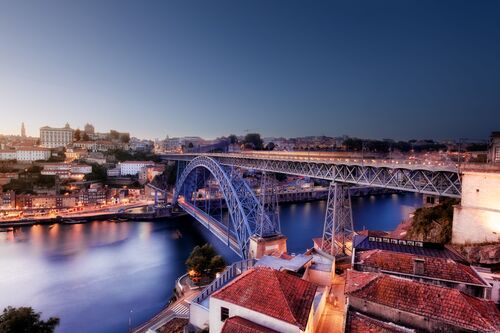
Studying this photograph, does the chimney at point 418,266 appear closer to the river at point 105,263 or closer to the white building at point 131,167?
the river at point 105,263

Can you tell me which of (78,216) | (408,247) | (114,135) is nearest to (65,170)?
(78,216)

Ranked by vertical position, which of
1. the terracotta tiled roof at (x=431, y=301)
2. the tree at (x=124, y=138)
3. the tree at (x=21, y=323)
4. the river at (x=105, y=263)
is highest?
the tree at (x=124, y=138)

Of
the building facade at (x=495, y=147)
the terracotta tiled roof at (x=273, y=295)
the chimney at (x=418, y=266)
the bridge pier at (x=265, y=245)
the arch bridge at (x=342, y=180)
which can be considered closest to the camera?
the terracotta tiled roof at (x=273, y=295)

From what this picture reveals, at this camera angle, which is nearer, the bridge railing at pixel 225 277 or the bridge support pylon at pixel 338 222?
the bridge railing at pixel 225 277

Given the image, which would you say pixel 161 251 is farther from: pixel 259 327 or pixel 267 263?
pixel 259 327

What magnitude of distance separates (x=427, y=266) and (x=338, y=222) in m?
4.64

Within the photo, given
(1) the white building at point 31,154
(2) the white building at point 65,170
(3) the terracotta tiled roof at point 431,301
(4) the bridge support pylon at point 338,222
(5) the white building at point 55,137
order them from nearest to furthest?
(3) the terracotta tiled roof at point 431,301 < (4) the bridge support pylon at point 338,222 < (2) the white building at point 65,170 < (1) the white building at point 31,154 < (5) the white building at point 55,137

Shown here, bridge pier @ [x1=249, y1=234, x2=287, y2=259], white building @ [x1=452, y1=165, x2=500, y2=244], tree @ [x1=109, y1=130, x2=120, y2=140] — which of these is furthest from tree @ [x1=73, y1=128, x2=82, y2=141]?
white building @ [x1=452, y1=165, x2=500, y2=244]

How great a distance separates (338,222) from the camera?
1174 cm

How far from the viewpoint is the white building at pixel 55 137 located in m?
66.8

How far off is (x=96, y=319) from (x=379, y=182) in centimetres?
1398

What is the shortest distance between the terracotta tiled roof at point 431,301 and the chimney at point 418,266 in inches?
46.7

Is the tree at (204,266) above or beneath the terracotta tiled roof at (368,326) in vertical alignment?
beneath

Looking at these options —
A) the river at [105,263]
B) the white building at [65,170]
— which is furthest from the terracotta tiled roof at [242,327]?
the white building at [65,170]
